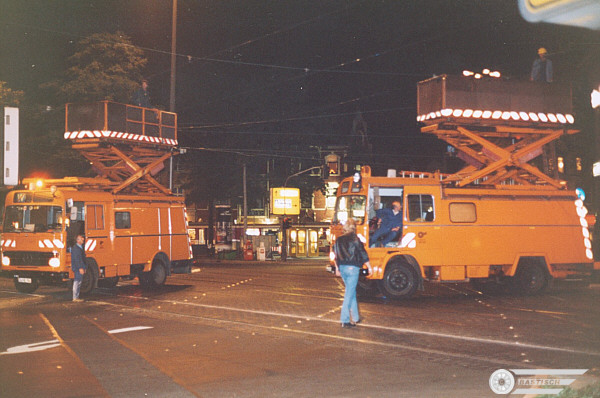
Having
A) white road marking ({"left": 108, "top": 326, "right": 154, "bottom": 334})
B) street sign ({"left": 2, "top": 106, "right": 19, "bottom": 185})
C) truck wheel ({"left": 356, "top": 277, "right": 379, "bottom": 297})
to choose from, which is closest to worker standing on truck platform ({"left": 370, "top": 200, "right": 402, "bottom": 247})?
truck wheel ({"left": 356, "top": 277, "right": 379, "bottom": 297})

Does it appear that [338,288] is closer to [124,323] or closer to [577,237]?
[577,237]

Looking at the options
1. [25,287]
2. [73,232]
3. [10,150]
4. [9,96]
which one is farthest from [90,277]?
[9,96]

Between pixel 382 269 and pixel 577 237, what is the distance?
603cm

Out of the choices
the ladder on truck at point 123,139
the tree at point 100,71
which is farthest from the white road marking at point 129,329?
the tree at point 100,71

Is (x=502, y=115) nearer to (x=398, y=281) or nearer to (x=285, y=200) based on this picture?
(x=398, y=281)

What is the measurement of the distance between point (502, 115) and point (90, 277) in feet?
40.9

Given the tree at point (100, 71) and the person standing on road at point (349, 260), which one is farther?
the tree at point (100, 71)

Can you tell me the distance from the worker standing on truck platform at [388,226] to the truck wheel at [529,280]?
3872mm

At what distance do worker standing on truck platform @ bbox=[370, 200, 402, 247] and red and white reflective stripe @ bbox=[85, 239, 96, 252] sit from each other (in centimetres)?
831

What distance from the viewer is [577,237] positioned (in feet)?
61.9

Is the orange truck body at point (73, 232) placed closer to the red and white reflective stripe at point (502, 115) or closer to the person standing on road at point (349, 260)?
the red and white reflective stripe at point (502, 115)

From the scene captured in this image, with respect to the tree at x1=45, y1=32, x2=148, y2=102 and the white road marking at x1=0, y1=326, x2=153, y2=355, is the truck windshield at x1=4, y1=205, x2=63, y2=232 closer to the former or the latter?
the white road marking at x1=0, y1=326, x2=153, y2=355

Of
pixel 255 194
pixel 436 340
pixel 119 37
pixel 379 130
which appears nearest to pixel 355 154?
pixel 379 130

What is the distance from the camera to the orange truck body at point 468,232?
56.3 feet
